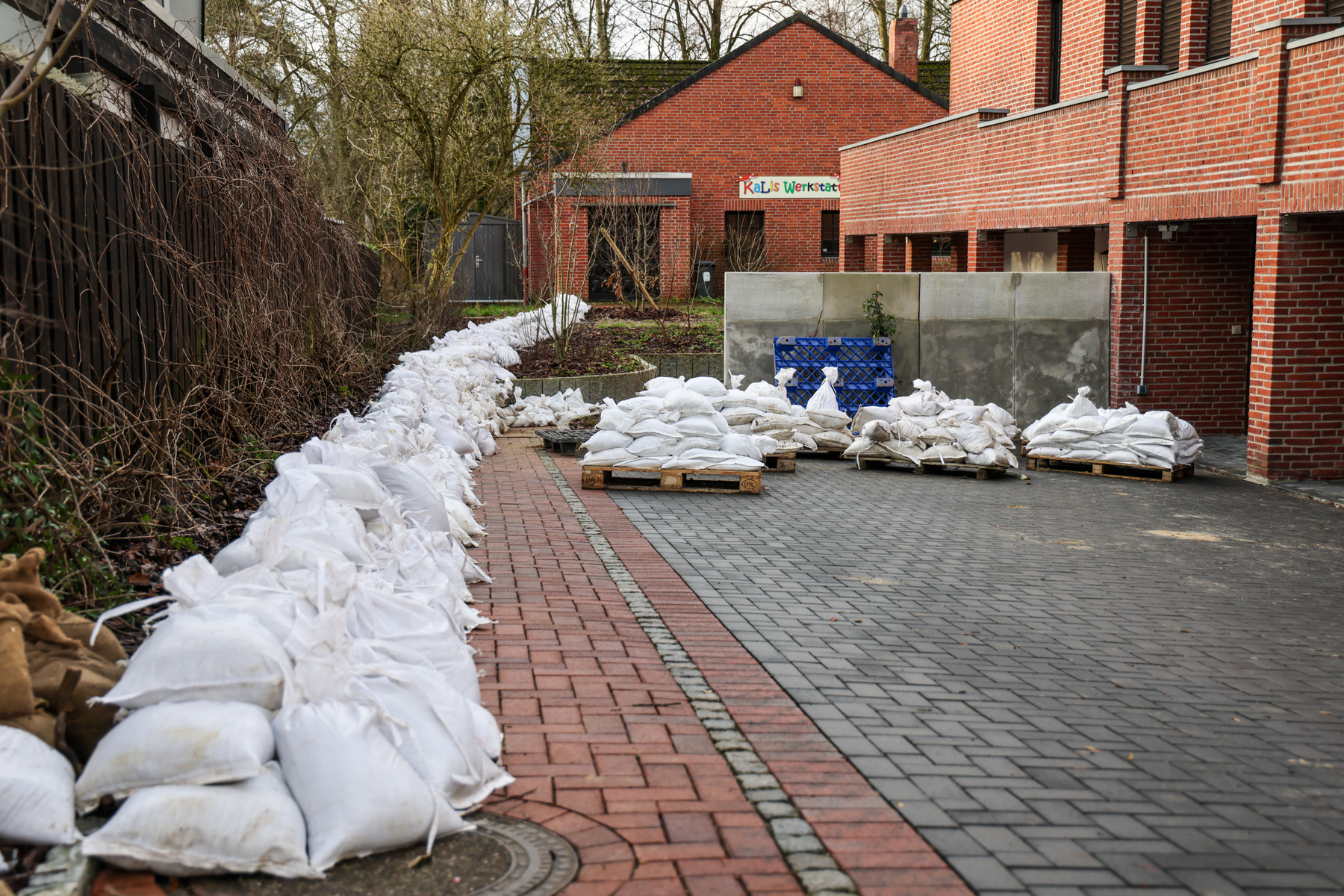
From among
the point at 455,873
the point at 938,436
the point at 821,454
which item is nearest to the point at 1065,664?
the point at 455,873

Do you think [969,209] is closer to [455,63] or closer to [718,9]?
[455,63]

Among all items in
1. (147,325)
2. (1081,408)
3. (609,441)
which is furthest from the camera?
(1081,408)

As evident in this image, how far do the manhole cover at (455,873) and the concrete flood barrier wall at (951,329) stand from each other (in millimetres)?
12181

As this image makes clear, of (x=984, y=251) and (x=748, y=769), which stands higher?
(x=984, y=251)

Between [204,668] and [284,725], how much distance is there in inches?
11.2

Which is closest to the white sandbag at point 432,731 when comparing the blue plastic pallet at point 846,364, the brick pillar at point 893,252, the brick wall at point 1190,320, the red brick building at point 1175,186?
the red brick building at point 1175,186

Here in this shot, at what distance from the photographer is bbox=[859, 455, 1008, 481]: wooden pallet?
1236 centimetres

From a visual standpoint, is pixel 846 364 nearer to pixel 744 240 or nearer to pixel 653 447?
pixel 653 447

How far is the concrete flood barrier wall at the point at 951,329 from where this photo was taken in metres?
15.4

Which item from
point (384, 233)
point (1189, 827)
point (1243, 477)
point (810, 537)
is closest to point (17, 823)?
point (1189, 827)

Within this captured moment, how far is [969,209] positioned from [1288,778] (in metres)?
15.7

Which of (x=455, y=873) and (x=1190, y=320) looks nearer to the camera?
(x=455, y=873)

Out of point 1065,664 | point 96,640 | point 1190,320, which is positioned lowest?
point 1065,664

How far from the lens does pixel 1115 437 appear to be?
12508 mm
